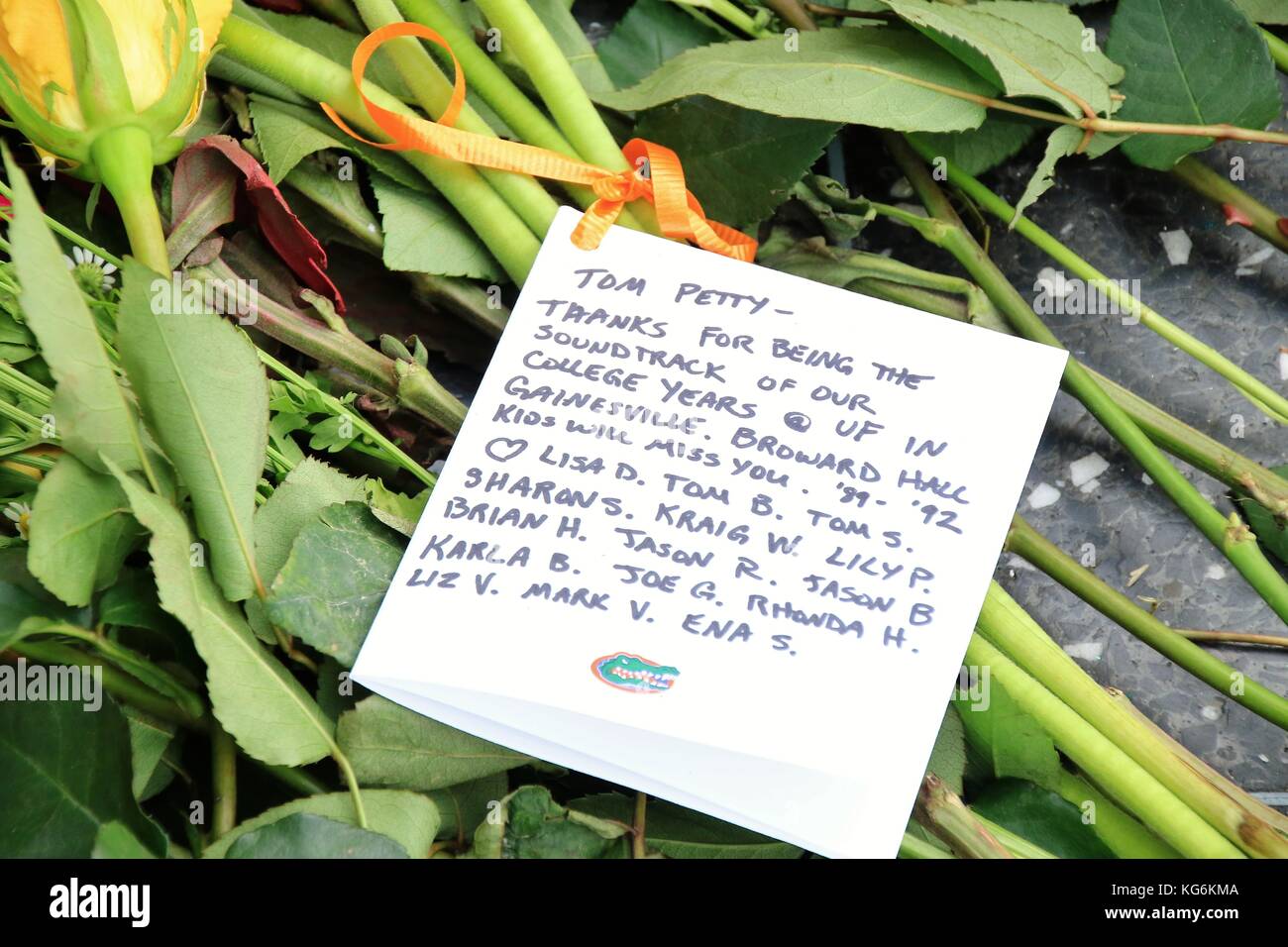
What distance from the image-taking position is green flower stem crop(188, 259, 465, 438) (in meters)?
0.52

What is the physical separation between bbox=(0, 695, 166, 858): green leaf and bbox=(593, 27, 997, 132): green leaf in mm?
399

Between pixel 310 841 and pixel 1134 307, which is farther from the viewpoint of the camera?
pixel 1134 307

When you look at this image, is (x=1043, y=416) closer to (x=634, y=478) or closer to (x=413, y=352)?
(x=634, y=478)

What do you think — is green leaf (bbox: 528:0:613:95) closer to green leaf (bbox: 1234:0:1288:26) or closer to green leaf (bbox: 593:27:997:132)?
green leaf (bbox: 593:27:997:132)

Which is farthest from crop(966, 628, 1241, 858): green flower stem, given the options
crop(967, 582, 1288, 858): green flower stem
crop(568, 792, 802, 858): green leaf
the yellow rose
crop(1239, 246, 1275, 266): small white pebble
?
the yellow rose

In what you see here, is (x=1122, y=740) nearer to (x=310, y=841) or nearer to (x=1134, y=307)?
(x=1134, y=307)

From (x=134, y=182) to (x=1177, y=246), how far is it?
1.93 feet

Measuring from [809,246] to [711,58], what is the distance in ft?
0.38

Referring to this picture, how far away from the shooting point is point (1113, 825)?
0.47 metres

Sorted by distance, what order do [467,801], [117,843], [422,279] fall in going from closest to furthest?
[117,843]
[467,801]
[422,279]

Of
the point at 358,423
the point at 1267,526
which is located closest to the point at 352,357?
the point at 358,423

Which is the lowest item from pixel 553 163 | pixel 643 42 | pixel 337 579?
pixel 337 579

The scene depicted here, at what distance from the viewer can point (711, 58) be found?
555mm
